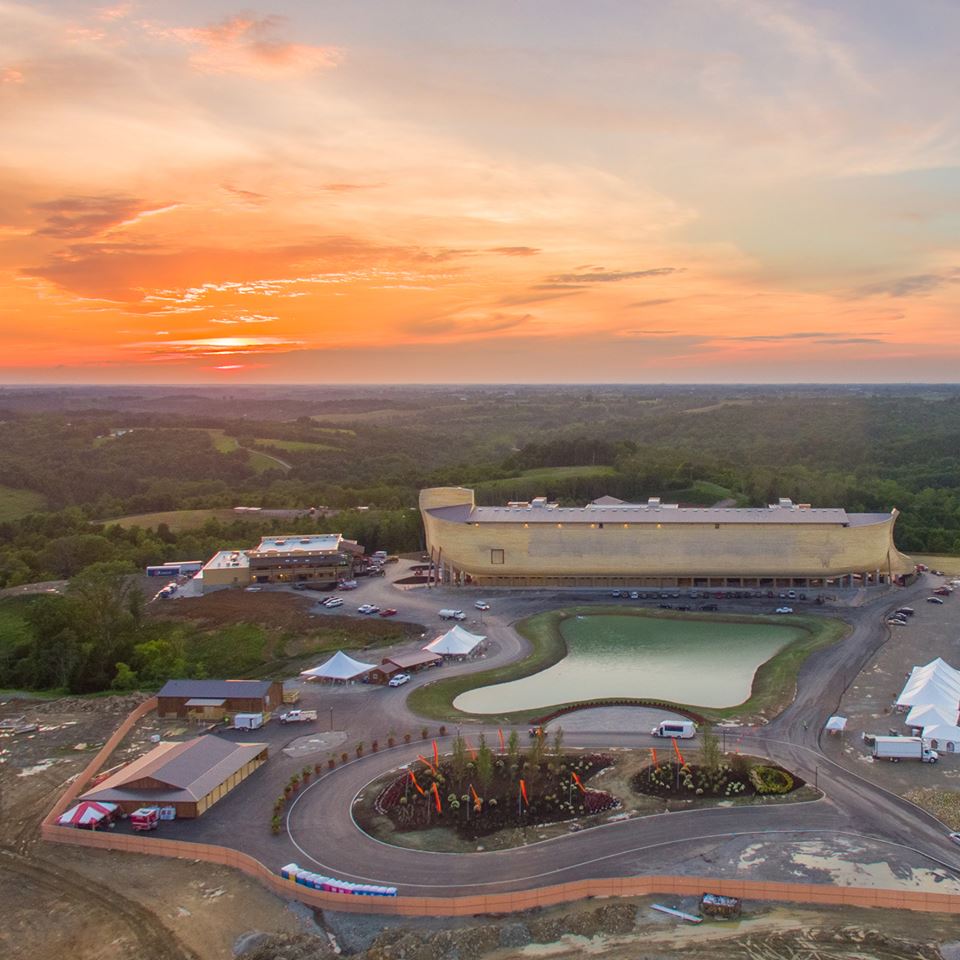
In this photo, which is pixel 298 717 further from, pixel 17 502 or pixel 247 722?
pixel 17 502

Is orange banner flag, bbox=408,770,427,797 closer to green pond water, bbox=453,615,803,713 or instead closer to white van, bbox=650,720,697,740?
green pond water, bbox=453,615,803,713

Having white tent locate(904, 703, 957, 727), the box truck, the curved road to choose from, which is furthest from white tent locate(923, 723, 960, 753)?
the curved road

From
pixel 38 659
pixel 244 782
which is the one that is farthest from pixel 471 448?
pixel 244 782

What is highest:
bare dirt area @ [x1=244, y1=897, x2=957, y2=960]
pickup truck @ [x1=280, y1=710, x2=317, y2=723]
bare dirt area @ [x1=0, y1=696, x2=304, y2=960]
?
pickup truck @ [x1=280, y1=710, x2=317, y2=723]

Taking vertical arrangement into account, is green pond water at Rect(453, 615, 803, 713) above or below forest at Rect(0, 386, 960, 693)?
below

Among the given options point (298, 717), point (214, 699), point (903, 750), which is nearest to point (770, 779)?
point (903, 750)

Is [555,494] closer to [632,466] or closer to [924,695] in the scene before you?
[632,466]

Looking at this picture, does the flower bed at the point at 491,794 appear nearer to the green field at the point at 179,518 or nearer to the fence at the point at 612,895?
the fence at the point at 612,895
